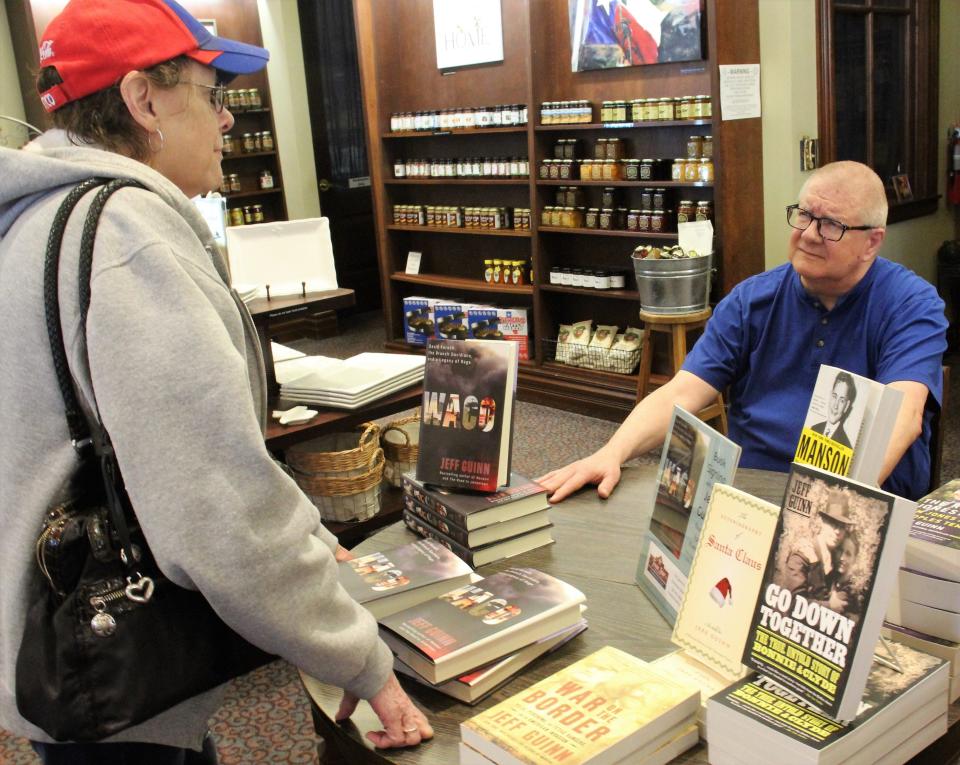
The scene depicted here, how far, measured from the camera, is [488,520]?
1587 mm

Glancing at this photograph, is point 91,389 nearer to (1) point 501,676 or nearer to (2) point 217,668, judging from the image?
(2) point 217,668

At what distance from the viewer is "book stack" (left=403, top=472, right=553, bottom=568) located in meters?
1.58

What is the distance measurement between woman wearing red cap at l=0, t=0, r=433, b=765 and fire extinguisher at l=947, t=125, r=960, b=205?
545cm

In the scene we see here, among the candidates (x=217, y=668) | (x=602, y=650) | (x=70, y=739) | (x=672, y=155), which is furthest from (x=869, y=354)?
(x=672, y=155)

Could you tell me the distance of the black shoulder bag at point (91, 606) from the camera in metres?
1.01

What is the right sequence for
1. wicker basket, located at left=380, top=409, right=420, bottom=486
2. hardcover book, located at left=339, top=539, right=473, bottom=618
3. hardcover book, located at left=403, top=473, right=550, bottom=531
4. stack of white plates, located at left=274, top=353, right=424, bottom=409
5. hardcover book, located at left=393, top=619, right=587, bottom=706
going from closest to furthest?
hardcover book, located at left=393, top=619, right=587, bottom=706
hardcover book, located at left=339, top=539, right=473, bottom=618
hardcover book, located at left=403, top=473, right=550, bottom=531
stack of white plates, located at left=274, top=353, right=424, bottom=409
wicker basket, located at left=380, top=409, right=420, bottom=486

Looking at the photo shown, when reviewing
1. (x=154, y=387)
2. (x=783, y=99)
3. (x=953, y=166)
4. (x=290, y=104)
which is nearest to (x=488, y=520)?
(x=154, y=387)

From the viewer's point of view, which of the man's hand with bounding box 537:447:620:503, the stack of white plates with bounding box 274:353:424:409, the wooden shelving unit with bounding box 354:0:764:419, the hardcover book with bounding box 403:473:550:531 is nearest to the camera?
the hardcover book with bounding box 403:473:550:531

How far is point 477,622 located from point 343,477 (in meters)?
1.64

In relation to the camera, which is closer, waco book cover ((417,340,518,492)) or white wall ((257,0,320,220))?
waco book cover ((417,340,518,492))

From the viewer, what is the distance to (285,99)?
718 centimetres

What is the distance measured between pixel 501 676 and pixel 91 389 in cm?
63

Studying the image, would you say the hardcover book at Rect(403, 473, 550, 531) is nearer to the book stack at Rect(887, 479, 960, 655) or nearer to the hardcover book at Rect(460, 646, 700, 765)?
the hardcover book at Rect(460, 646, 700, 765)

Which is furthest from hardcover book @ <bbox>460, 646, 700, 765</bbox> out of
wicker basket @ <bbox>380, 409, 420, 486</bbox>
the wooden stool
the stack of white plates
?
the wooden stool
